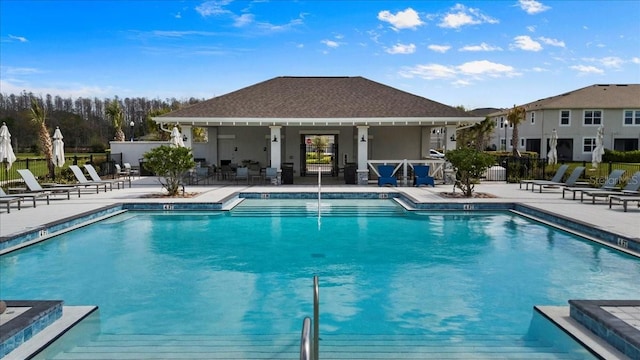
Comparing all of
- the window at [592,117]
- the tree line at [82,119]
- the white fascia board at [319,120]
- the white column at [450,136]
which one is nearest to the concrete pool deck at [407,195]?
the white column at [450,136]

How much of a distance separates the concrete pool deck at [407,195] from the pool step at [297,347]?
790mm

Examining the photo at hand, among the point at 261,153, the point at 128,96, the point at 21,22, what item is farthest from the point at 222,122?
the point at 128,96

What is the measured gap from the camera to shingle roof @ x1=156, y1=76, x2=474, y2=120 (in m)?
20.5

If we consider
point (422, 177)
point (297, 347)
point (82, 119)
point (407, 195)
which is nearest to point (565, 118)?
point (422, 177)

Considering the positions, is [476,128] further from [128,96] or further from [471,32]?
[128,96]

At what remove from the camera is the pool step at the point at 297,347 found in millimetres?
4730

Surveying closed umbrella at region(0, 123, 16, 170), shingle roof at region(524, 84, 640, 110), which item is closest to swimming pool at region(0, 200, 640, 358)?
closed umbrella at region(0, 123, 16, 170)

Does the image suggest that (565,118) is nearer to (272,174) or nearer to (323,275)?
(272,174)

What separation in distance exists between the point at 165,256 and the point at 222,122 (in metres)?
11.4

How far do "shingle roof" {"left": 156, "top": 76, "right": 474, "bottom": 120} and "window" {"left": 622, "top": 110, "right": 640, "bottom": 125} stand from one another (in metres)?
23.7

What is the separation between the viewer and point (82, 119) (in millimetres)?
61625

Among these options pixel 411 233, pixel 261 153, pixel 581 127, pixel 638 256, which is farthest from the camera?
pixel 581 127

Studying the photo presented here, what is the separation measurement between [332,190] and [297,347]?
1293 centimetres

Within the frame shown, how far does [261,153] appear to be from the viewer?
24266 mm
